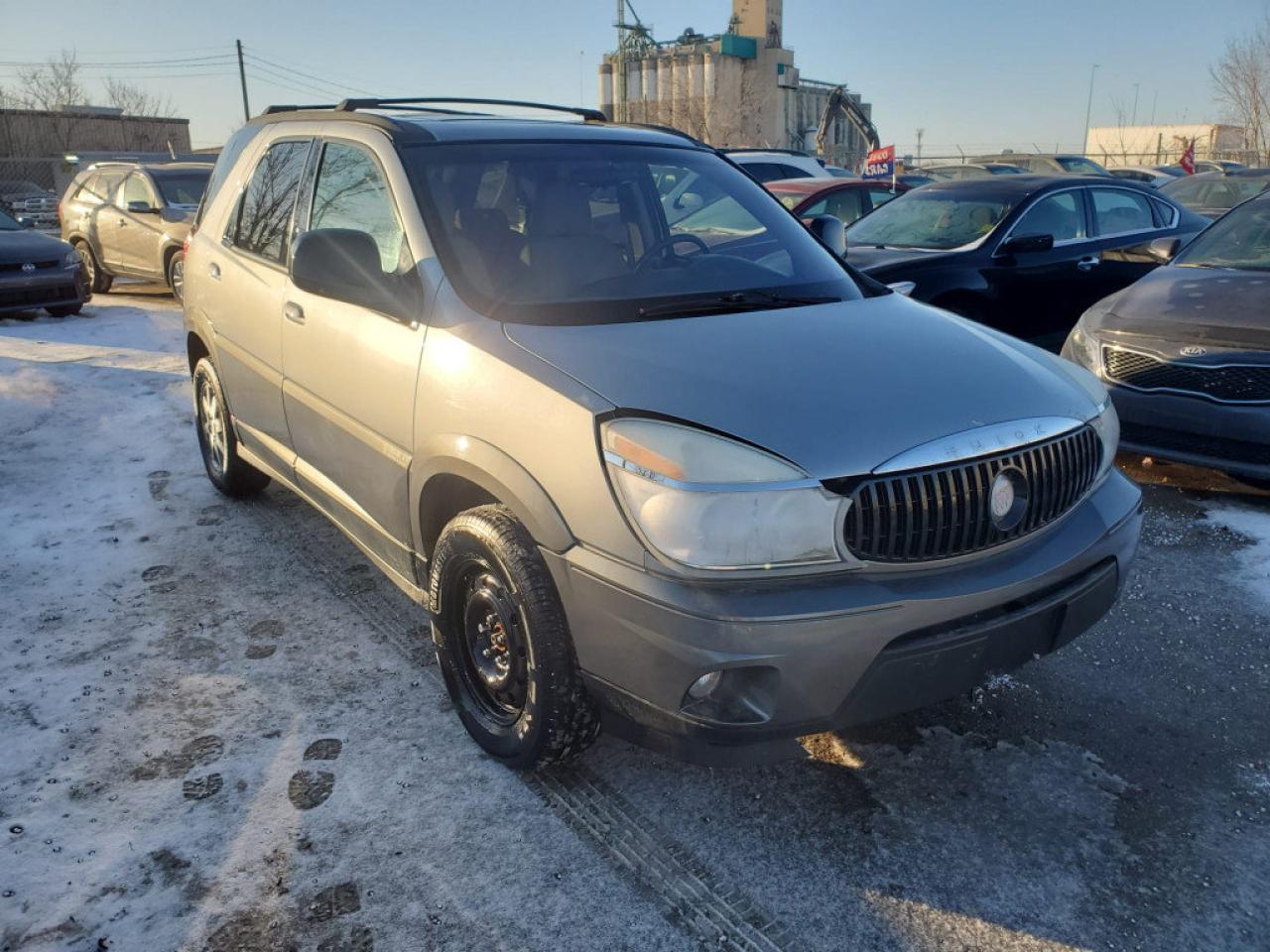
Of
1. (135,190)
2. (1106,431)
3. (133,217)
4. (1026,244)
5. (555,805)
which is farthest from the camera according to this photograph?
(135,190)

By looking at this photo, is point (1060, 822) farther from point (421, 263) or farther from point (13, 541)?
point (13, 541)

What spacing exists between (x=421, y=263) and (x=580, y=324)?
582mm

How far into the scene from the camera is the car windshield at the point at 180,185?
11953 millimetres

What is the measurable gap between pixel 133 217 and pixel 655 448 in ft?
39.6

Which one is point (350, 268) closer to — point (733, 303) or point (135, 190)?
point (733, 303)

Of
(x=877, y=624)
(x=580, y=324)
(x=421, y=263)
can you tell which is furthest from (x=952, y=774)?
(x=421, y=263)

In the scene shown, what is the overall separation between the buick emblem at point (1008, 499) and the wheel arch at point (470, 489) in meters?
1.07

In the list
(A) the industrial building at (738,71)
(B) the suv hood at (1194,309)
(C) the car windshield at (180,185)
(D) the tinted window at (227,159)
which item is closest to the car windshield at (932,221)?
(B) the suv hood at (1194,309)

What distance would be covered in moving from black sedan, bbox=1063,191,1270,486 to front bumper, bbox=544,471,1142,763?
2917mm

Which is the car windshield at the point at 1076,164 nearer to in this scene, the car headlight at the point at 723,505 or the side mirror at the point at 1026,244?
the side mirror at the point at 1026,244

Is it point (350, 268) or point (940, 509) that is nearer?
point (940, 509)

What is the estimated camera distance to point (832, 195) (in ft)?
38.1

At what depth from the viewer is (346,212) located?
3.59 metres

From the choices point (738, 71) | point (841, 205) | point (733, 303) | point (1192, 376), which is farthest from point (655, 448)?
point (738, 71)
